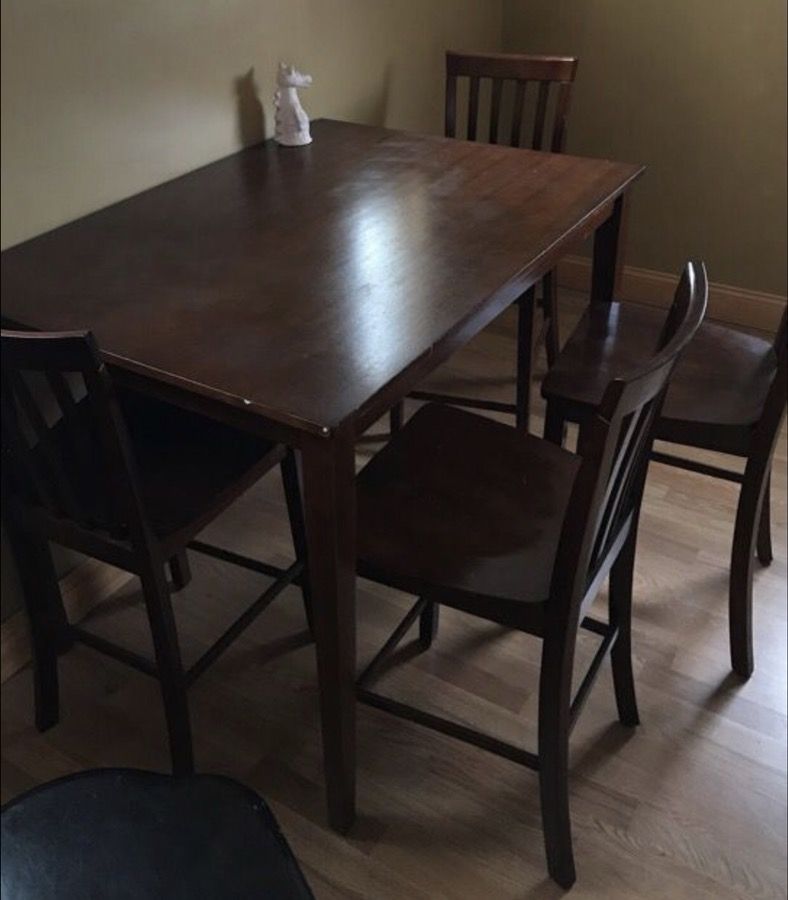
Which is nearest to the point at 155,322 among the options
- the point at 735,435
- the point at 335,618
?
the point at 335,618

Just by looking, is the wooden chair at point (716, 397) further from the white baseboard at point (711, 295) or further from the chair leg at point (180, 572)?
the white baseboard at point (711, 295)

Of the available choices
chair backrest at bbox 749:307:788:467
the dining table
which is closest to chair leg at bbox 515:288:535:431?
the dining table

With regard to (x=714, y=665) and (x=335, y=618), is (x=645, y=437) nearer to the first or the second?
(x=335, y=618)

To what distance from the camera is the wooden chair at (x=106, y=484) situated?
1109mm

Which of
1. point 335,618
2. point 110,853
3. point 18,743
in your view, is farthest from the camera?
point 18,743

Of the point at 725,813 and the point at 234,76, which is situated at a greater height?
the point at 234,76

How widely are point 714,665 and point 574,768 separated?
0.37m

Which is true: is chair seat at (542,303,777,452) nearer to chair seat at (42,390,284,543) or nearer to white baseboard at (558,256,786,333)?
chair seat at (42,390,284,543)

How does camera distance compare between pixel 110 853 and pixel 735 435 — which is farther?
pixel 735 435

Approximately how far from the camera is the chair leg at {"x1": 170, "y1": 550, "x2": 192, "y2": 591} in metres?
1.88

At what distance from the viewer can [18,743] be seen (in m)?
1.60

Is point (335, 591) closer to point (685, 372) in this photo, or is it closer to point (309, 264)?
point (309, 264)

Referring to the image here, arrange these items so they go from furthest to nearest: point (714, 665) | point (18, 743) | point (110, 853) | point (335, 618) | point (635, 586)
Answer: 1. point (635, 586)
2. point (714, 665)
3. point (18, 743)
4. point (335, 618)
5. point (110, 853)

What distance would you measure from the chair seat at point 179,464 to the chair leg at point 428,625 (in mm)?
462
